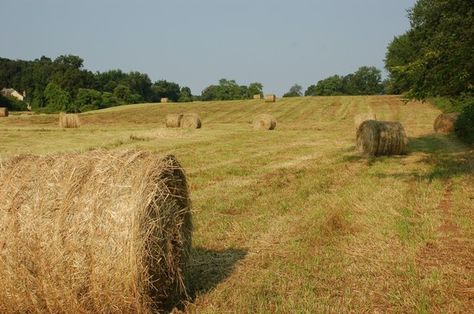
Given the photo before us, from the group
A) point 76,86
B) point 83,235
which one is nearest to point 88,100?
point 76,86

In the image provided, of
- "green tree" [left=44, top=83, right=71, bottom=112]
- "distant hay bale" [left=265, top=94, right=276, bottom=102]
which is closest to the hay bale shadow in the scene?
→ "distant hay bale" [left=265, top=94, right=276, bottom=102]

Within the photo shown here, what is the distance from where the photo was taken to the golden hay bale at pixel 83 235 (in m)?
5.09

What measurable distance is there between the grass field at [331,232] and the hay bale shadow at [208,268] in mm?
14

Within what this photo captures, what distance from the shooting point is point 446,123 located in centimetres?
2692

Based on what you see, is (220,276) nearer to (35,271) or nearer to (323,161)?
(35,271)

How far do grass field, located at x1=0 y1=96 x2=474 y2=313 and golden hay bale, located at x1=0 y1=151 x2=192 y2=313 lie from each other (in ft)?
2.84

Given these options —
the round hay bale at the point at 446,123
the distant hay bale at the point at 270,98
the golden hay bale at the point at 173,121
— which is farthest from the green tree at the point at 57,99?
the round hay bale at the point at 446,123

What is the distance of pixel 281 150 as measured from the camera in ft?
66.2

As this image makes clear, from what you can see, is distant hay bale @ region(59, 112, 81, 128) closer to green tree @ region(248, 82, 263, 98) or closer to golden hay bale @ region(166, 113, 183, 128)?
golden hay bale @ region(166, 113, 183, 128)

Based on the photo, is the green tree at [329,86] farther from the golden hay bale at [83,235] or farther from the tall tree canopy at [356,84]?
the golden hay bale at [83,235]

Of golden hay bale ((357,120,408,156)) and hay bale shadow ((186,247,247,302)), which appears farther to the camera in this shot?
golden hay bale ((357,120,408,156))

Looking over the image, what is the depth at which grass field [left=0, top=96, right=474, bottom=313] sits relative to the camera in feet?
19.3

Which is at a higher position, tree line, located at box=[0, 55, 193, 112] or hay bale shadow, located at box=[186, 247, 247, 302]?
tree line, located at box=[0, 55, 193, 112]

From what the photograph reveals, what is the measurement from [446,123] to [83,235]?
25.1 m
